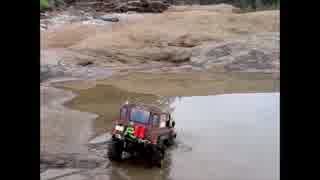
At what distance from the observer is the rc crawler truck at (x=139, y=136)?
924 cm

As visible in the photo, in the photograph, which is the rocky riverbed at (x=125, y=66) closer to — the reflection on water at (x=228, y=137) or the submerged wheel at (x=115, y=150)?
the submerged wheel at (x=115, y=150)

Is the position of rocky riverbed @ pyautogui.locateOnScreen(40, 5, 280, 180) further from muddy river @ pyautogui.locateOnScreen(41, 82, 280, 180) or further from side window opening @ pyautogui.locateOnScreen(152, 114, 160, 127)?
side window opening @ pyautogui.locateOnScreen(152, 114, 160, 127)

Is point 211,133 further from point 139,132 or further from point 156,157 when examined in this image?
point 139,132

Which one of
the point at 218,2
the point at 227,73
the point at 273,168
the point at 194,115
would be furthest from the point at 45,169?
the point at 218,2

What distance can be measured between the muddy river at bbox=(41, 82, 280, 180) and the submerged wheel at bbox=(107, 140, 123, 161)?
0.42 ft

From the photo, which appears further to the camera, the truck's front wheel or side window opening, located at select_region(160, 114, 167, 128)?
side window opening, located at select_region(160, 114, 167, 128)

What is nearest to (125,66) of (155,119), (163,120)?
(163,120)

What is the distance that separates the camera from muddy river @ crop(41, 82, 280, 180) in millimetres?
9086

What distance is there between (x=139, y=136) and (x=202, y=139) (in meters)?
2.52

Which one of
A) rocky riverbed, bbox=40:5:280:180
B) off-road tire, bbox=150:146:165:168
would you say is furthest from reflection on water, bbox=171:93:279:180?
rocky riverbed, bbox=40:5:280:180

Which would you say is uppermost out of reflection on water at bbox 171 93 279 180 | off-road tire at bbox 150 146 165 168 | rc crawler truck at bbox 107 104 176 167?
rc crawler truck at bbox 107 104 176 167

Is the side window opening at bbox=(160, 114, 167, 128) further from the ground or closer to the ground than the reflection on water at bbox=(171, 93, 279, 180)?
further from the ground
